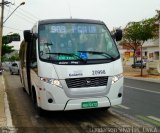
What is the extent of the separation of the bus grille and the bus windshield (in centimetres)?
56


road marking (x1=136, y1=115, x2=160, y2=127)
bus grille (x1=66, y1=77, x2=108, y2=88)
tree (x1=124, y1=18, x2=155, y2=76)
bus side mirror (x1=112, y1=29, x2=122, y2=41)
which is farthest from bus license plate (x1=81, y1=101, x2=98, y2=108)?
tree (x1=124, y1=18, x2=155, y2=76)

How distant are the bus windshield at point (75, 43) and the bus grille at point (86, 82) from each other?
56 centimetres

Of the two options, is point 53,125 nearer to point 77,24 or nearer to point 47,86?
point 47,86

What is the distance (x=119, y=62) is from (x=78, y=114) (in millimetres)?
1973

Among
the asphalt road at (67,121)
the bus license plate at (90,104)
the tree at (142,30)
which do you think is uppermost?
the tree at (142,30)

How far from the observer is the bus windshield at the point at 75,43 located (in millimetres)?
9617

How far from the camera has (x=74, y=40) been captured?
32.6ft

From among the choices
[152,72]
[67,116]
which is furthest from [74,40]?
[152,72]

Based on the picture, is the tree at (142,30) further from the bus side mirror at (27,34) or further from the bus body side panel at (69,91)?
the bus body side panel at (69,91)

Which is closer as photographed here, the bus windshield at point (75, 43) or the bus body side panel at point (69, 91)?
the bus body side panel at point (69, 91)

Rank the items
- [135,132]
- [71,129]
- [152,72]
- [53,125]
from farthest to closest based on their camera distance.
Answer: [152,72]
[53,125]
[71,129]
[135,132]

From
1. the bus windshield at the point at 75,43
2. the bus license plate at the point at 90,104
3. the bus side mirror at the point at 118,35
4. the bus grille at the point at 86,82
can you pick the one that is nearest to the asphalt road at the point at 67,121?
the bus license plate at the point at 90,104

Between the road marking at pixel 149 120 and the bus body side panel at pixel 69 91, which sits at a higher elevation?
the bus body side panel at pixel 69 91

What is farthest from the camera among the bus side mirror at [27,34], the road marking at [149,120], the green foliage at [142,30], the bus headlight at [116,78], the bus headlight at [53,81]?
the green foliage at [142,30]
